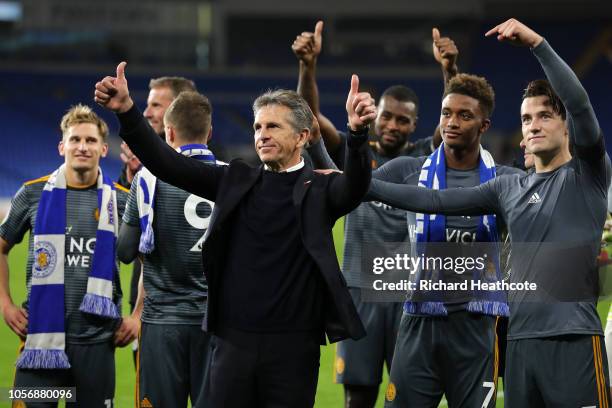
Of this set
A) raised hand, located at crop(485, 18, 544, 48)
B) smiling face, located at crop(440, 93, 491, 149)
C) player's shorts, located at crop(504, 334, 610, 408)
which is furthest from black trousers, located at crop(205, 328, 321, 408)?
smiling face, located at crop(440, 93, 491, 149)

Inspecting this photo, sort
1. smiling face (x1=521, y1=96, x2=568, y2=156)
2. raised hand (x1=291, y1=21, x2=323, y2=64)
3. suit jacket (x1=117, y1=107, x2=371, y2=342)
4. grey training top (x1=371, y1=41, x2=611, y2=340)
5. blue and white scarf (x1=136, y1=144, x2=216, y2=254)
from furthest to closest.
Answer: raised hand (x1=291, y1=21, x2=323, y2=64) < blue and white scarf (x1=136, y1=144, x2=216, y2=254) < smiling face (x1=521, y1=96, x2=568, y2=156) < grey training top (x1=371, y1=41, x2=611, y2=340) < suit jacket (x1=117, y1=107, x2=371, y2=342)

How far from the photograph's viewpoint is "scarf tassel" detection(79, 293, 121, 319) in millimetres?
4922

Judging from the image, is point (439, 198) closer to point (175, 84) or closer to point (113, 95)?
point (113, 95)

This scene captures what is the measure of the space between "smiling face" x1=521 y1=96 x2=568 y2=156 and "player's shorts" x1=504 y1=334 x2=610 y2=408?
31.6 inches

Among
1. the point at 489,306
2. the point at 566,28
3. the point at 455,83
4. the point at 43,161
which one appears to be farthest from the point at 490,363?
the point at 566,28

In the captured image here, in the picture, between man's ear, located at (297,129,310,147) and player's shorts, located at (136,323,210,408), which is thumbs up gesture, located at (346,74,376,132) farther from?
player's shorts, located at (136,323,210,408)

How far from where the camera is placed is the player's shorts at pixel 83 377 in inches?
192

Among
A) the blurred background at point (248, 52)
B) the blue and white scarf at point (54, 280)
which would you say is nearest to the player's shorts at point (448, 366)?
the blue and white scarf at point (54, 280)

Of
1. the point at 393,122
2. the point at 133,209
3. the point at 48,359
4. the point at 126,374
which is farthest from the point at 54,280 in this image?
the point at 126,374

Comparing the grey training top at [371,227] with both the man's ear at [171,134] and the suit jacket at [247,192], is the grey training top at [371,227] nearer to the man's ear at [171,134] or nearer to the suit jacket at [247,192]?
the man's ear at [171,134]

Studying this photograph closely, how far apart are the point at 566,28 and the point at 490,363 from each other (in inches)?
1208

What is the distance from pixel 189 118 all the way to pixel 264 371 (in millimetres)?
1536

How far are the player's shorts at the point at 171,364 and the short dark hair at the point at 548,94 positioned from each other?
1.96 metres

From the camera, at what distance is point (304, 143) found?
3.89 m
